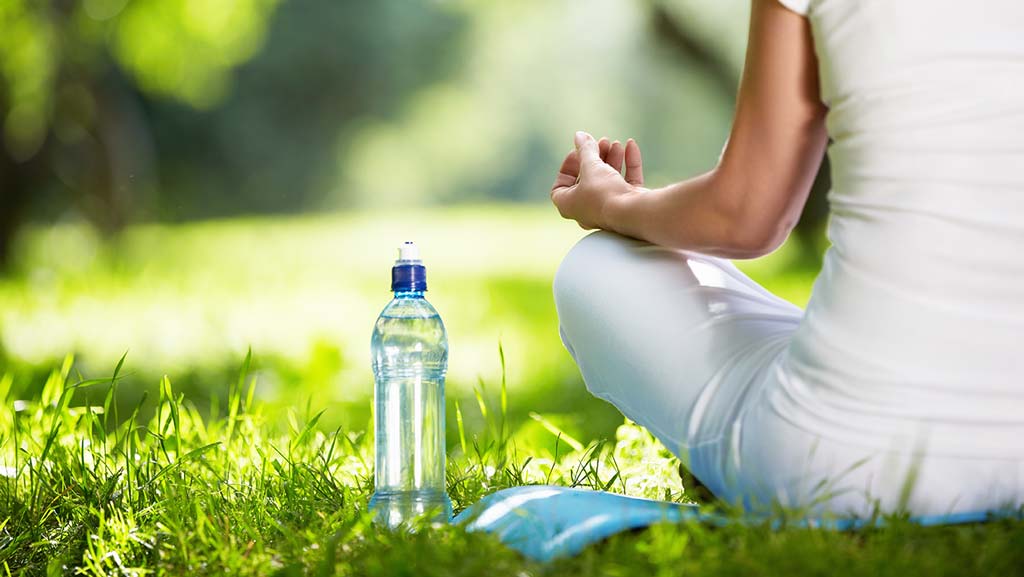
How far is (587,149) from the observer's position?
2.02 metres

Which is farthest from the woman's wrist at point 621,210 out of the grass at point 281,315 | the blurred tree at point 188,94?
the blurred tree at point 188,94

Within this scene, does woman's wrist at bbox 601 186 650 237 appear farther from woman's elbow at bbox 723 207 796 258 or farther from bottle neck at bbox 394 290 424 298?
bottle neck at bbox 394 290 424 298

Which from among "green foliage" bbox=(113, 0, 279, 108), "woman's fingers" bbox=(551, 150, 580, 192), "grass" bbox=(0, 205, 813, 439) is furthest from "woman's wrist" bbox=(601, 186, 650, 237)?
"green foliage" bbox=(113, 0, 279, 108)

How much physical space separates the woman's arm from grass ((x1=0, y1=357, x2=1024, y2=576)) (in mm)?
401

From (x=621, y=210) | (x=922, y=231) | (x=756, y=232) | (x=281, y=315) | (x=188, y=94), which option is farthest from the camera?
(x=188, y=94)

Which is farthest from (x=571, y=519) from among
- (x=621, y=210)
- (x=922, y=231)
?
(x=922, y=231)

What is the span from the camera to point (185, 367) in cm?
494

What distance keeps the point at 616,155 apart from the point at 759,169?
0.53m

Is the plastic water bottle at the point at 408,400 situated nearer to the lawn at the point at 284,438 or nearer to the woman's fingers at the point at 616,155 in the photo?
the lawn at the point at 284,438

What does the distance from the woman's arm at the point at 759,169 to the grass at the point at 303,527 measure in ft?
1.32

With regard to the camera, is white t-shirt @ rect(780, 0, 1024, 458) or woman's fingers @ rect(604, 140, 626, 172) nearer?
white t-shirt @ rect(780, 0, 1024, 458)

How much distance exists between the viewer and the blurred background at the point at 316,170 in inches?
216

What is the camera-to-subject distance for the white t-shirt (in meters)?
1.47

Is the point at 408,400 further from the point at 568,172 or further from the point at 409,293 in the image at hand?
the point at 568,172
